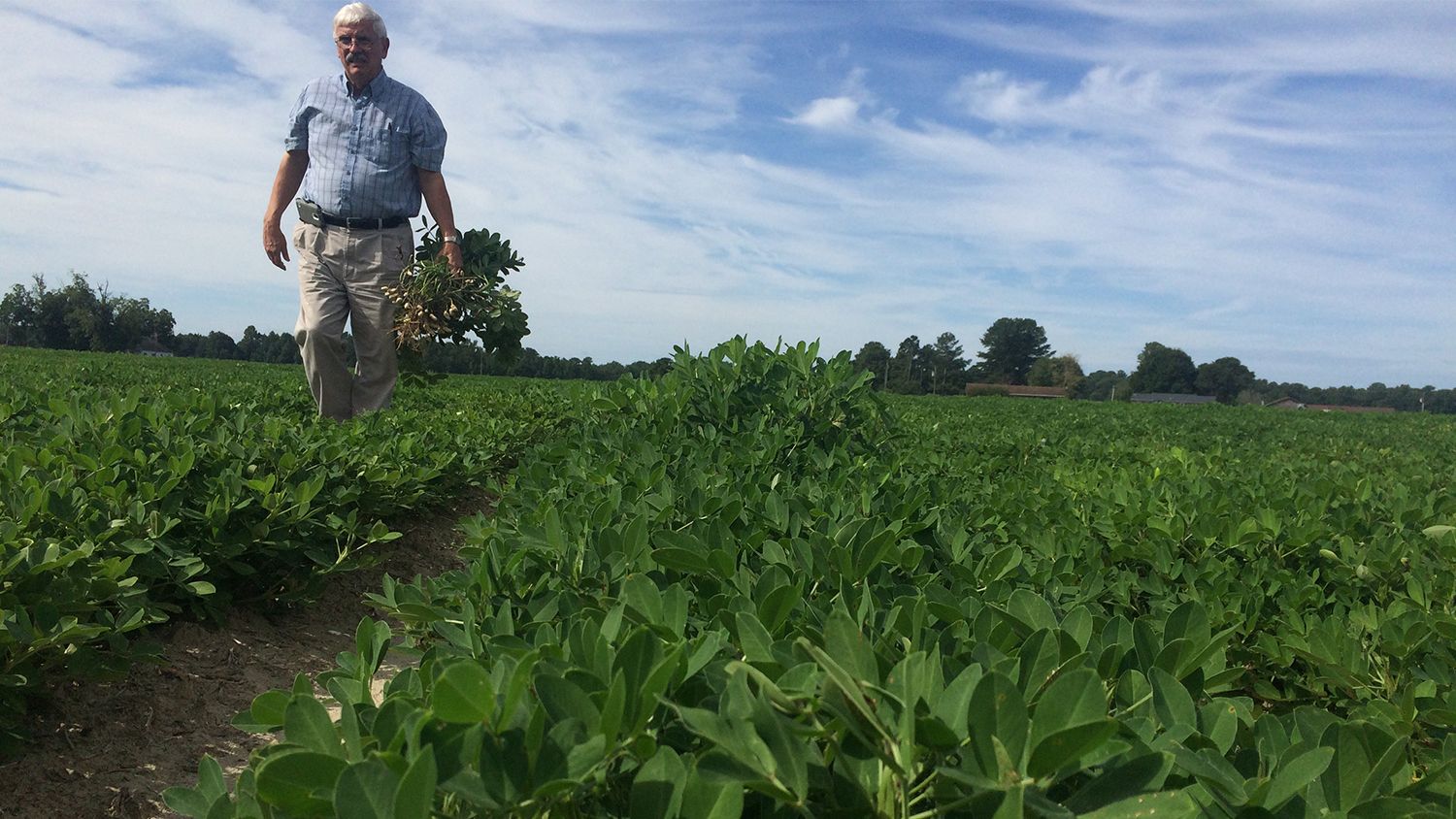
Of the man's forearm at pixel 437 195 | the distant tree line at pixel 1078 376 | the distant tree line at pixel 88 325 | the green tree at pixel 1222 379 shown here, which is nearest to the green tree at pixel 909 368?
the distant tree line at pixel 1078 376

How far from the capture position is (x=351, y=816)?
28.5 inches

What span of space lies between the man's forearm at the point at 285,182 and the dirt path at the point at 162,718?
3553mm

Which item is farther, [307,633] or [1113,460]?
[1113,460]

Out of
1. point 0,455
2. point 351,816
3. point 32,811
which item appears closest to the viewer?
point 351,816

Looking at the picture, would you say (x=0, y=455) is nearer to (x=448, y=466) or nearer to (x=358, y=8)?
(x=448, y=466)

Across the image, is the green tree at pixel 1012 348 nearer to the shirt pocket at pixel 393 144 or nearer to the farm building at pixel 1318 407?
the farm building at pixel 1318 407

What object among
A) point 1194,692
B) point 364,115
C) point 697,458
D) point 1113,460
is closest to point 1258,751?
point 1194,692

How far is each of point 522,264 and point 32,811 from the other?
4478 mm

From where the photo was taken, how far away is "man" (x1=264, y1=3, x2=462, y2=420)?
586cm

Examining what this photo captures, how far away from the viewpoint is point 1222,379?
354 feet

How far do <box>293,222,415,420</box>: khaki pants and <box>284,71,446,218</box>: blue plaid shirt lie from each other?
0.64ft

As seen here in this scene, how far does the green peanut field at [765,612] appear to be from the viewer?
83cm

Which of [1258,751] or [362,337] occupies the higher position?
[362,337]

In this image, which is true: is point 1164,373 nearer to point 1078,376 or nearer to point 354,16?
point 1078,376
